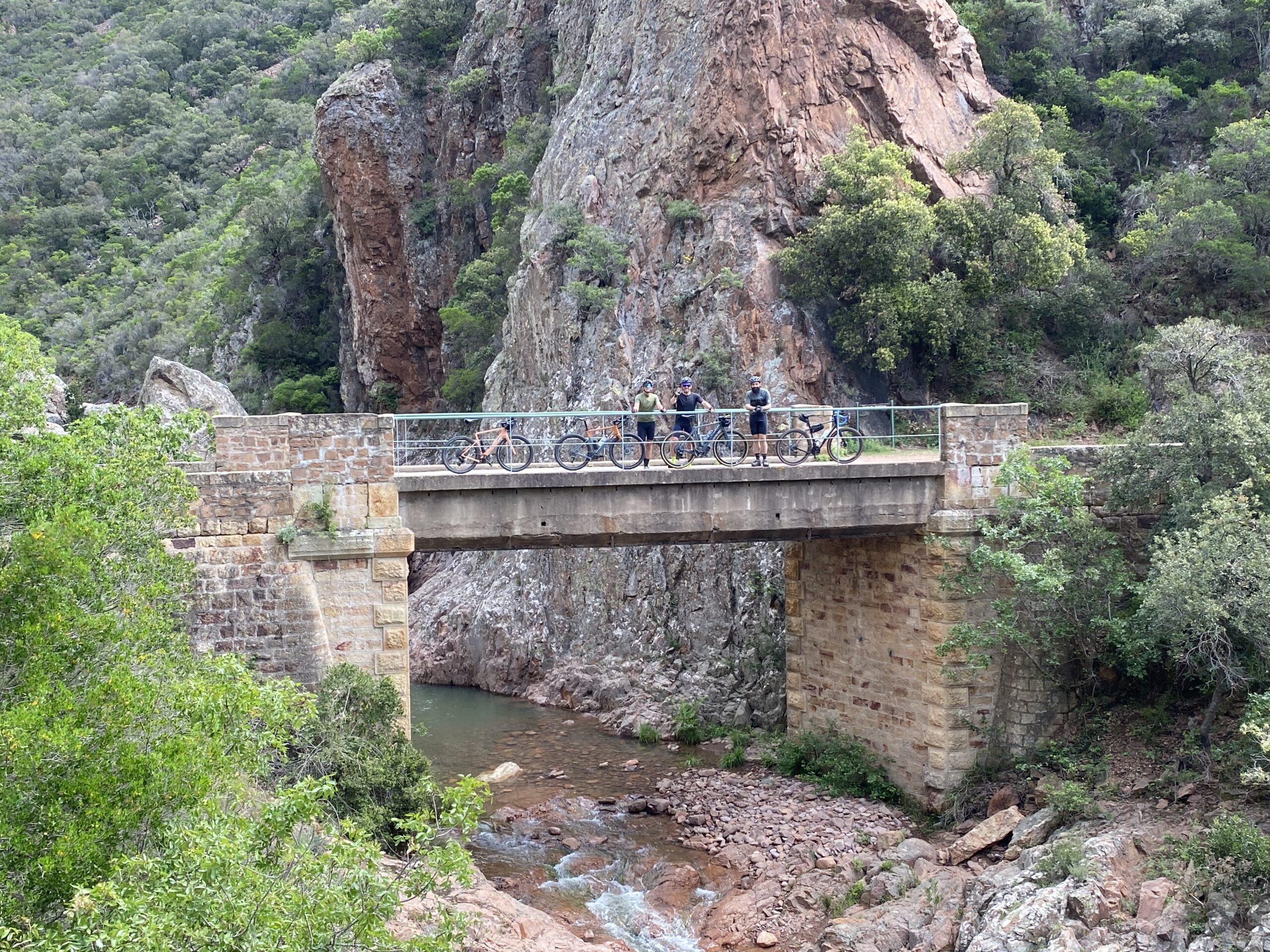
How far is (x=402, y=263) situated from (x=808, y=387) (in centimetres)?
2378

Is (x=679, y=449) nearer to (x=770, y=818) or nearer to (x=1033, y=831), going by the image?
(x=770, y=818)

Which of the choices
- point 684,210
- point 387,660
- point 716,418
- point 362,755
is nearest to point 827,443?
point 716,418

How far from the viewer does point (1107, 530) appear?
61.5ft

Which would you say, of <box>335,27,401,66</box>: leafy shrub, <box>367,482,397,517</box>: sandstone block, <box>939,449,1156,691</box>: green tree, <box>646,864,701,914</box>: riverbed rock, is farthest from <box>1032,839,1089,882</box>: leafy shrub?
<box>335,27,401,66</box>: leafy shrub

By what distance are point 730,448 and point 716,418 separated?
281 cm

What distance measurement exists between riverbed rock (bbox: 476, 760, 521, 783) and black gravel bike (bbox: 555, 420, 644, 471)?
7.17 meters

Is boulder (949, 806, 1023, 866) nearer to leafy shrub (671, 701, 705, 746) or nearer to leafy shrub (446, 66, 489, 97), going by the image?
leafy shrub (671, 701, 705, 746)

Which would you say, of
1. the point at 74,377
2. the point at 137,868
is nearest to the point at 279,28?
the point at 74,377

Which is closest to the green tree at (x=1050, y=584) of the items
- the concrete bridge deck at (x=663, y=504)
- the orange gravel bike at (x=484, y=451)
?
the concrete bridge deck at (x=663, y=504)

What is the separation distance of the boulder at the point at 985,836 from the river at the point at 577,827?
148 inches

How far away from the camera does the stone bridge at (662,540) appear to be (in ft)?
51.8

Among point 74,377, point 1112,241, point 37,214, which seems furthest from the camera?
point 37,214

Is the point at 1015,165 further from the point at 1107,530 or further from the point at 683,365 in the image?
the point at 1107,530

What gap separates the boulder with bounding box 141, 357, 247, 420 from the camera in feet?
112
